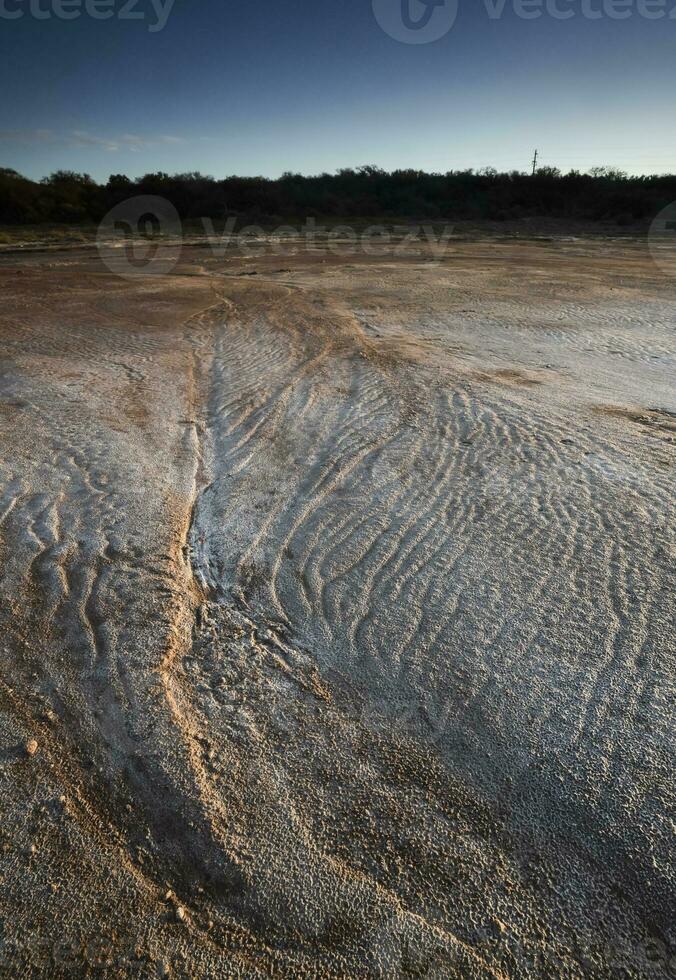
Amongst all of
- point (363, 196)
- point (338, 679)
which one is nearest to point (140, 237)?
point (363, 196)

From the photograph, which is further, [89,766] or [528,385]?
[528,385]

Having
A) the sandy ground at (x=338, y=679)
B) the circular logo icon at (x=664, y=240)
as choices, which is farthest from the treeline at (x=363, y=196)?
the sandy ground at (x=338, y=679)

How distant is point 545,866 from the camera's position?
1646 millimetres

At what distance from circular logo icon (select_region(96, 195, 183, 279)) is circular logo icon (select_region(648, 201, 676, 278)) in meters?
9.49

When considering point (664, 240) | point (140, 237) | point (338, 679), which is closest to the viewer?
point (338, 679)

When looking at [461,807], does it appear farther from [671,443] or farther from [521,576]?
[671,443]

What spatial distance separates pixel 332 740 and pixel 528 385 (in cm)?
368

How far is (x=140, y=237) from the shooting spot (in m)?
19.0

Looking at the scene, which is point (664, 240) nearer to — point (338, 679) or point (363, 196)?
point (363, 196)

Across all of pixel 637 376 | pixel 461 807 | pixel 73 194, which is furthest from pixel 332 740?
pixel 73 194

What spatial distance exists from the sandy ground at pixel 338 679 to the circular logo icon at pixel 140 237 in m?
7.92

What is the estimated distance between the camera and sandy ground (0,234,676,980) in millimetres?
1537

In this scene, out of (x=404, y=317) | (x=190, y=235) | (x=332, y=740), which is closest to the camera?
(x=332, y=740)

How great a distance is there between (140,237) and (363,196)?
15173 mm
